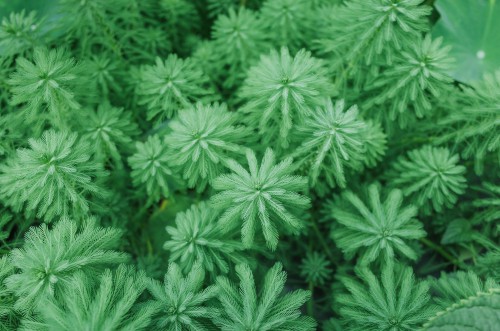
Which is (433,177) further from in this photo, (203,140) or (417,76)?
(203,140)

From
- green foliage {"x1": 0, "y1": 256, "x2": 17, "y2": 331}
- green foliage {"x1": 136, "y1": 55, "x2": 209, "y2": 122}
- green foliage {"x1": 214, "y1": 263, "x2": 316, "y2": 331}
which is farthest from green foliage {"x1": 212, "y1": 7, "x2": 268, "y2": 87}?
green foliage {"x1": 0, "y1": 256, "x2": 17, "y2": 331}

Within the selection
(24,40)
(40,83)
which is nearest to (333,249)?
(40,83)

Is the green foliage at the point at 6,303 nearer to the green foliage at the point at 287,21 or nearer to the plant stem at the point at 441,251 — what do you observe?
the green foliage at the point at 287,21

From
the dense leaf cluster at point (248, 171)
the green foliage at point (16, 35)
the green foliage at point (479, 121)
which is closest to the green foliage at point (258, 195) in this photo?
the dense leaf cluster at point (248, 171)

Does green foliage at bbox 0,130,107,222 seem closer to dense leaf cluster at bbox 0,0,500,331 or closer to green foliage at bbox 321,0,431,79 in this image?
dense leaf cluster at bbox 0,0,500,331

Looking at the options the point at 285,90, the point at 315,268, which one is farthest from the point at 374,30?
the point at 315,268
